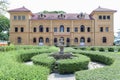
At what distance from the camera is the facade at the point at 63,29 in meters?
48.7

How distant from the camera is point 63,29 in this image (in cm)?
4978

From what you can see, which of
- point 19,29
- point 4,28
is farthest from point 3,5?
point 4,28

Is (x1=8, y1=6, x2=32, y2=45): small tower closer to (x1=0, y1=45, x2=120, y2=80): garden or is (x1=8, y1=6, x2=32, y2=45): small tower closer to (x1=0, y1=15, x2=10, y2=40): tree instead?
(x1=0, y1=15, x2=10, y2=40): tree

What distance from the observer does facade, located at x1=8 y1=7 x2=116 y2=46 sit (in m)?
48.7

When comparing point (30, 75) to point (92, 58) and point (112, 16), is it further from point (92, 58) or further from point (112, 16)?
point (112, 16)

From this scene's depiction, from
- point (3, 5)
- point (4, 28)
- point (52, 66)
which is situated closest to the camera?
point (52, 66)

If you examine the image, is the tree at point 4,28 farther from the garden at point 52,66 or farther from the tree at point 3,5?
the garden at point 52,66

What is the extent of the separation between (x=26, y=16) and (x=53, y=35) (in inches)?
311

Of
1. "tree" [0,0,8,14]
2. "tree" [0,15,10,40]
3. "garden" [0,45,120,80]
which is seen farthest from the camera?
"tree" [0,15,10,40]

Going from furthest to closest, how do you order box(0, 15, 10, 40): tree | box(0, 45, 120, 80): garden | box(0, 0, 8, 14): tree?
1. box(0, 15, 10, 40): tree
2. box(0, 0, 8, 14): tree
3. box(0, 45, 120, 80): garden

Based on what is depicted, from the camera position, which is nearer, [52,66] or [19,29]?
[52,66]

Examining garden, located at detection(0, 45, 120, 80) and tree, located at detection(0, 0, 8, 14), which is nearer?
garden, located at detection(0, 45, 120, 80)

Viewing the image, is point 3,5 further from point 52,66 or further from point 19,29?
point 52,66

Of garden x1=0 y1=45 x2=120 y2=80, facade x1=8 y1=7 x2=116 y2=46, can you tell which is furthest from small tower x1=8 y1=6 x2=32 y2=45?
garden x1=0 y1=45 x2=120 y2=80
